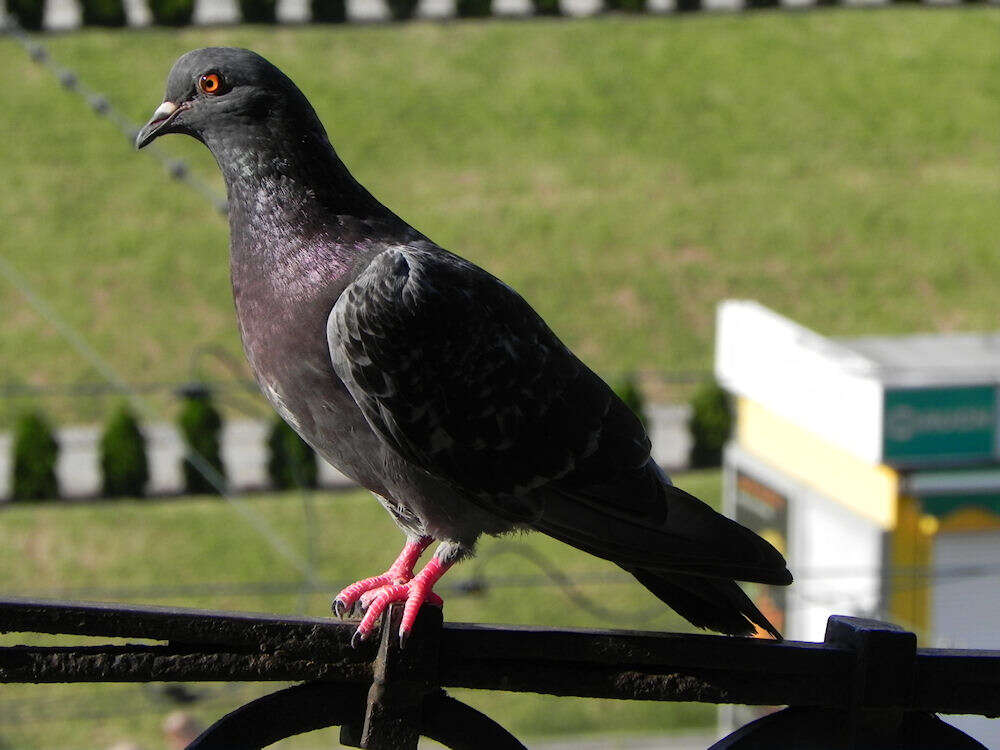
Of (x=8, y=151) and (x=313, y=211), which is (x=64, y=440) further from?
(x=313, y=211)

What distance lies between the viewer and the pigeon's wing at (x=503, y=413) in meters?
2.94

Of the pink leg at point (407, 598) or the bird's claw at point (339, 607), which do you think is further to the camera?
the bird's claw at point (339, 607)

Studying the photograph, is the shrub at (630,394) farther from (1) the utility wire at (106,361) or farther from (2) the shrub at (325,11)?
(2) the shrub at (325,11)

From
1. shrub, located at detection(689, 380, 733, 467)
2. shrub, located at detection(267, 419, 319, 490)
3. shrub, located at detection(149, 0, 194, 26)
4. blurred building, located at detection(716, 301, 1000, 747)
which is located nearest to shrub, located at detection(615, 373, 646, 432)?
shrub, located at detection(689, 380, 733, 467)

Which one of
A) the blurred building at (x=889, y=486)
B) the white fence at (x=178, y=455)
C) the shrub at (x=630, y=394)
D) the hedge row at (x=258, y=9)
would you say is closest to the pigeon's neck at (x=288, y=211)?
the blurred building at (x=889, y=486)

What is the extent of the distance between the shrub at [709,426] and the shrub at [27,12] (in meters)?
21.1

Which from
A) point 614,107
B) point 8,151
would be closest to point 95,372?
point 8,151

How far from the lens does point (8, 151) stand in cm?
3170

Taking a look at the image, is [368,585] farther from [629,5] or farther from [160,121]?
[629,5]

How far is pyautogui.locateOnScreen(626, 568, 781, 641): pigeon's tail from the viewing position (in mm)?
2918

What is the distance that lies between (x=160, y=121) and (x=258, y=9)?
3583cm

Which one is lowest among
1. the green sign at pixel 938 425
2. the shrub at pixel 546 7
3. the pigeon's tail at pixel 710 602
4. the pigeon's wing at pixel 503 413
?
the shrub at pixel 546 7

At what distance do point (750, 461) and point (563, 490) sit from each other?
1314 cm

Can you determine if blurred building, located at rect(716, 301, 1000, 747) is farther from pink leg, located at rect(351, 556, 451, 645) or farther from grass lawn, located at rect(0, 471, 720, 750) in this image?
pink leg, located at rect(351, 556, 451, 645)
